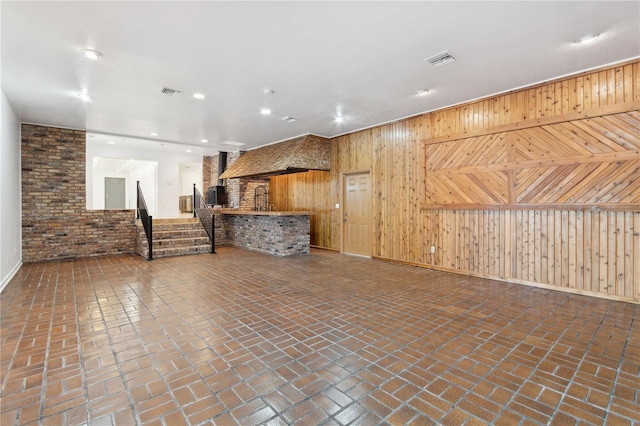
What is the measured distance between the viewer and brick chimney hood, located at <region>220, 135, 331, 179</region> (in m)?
7.48

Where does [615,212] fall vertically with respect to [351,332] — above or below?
above

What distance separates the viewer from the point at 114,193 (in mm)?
14023

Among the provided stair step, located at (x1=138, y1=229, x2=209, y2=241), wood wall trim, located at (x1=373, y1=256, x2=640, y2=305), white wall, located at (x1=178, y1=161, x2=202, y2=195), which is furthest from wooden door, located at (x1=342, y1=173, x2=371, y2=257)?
white wall, located at (x1=178, y1=161, x2=202, y2=195)

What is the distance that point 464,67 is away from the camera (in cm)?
402

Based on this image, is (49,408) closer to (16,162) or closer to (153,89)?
(153,89)

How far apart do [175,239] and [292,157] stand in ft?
12.1

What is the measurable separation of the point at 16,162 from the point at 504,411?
853cm

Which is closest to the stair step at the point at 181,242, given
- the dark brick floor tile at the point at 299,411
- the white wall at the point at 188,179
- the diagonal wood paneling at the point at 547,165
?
the diagonal wood paneling at the point at 547,165

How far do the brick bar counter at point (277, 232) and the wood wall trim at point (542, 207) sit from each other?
3097 millimetres

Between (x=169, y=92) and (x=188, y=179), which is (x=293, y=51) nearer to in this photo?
(x=169, y=92)

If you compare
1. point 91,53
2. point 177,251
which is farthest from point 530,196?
point 177,251

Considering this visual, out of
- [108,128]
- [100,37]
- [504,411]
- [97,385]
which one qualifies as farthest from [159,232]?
[504,411]

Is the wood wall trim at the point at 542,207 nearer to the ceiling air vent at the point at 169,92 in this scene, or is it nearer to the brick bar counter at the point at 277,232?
the brick bar counter at the point at 277,232

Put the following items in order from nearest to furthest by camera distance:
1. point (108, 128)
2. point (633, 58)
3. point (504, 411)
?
point (504, 411)
point (633, 58)
point (108, 128)
